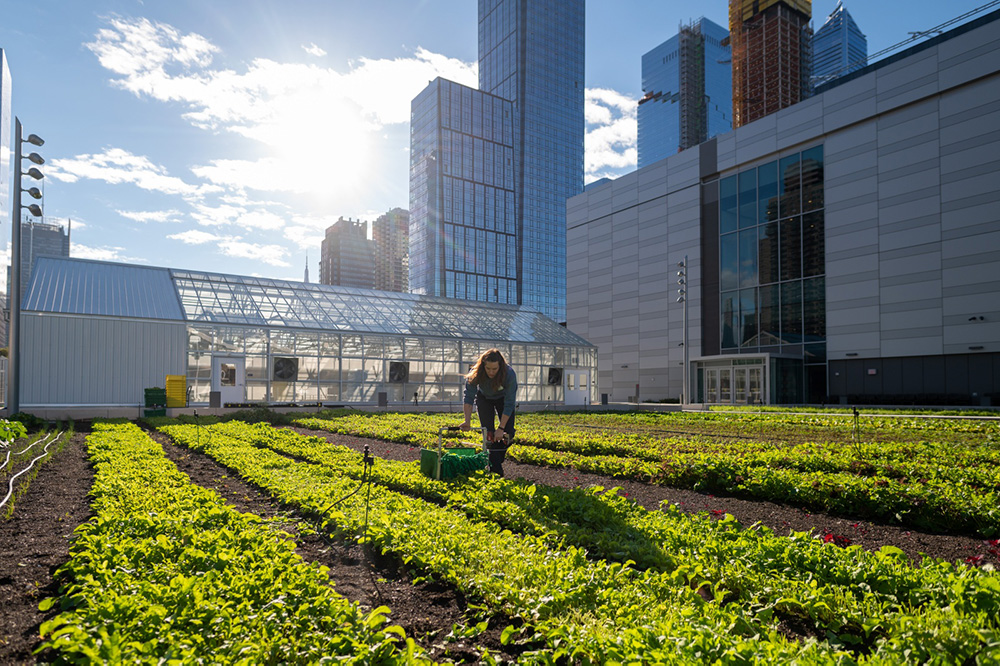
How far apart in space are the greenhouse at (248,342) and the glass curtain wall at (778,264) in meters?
13.9

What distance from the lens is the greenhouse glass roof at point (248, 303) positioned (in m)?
27.2

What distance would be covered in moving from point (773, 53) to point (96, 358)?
3719 inches

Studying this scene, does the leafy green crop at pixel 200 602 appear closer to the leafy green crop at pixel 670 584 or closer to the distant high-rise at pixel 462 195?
the leafy green crop at pixel 670 584

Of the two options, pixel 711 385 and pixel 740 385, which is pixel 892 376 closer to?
pixel 740 385

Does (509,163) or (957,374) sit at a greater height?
(509,163)

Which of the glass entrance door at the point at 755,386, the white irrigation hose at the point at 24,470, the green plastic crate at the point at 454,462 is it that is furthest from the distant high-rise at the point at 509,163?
the green plastic crate at the point at 454,462

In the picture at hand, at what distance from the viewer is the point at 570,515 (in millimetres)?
6320

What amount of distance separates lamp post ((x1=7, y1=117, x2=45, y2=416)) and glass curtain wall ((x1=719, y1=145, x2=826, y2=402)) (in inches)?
1577

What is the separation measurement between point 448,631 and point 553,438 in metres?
10.1

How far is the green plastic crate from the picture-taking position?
27.5 feet

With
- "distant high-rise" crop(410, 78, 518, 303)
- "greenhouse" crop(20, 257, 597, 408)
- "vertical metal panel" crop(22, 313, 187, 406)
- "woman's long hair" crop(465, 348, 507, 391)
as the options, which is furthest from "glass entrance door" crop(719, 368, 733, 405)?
"distant high-rise" crop(410, 78, 518, 303)

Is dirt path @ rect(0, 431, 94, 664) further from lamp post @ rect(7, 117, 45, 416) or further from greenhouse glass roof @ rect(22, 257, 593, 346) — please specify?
greenhouse glass roof @ rect(22, 257, 593, 346)

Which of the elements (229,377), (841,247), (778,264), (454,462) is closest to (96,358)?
(229,377)

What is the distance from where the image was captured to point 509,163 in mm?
162625
